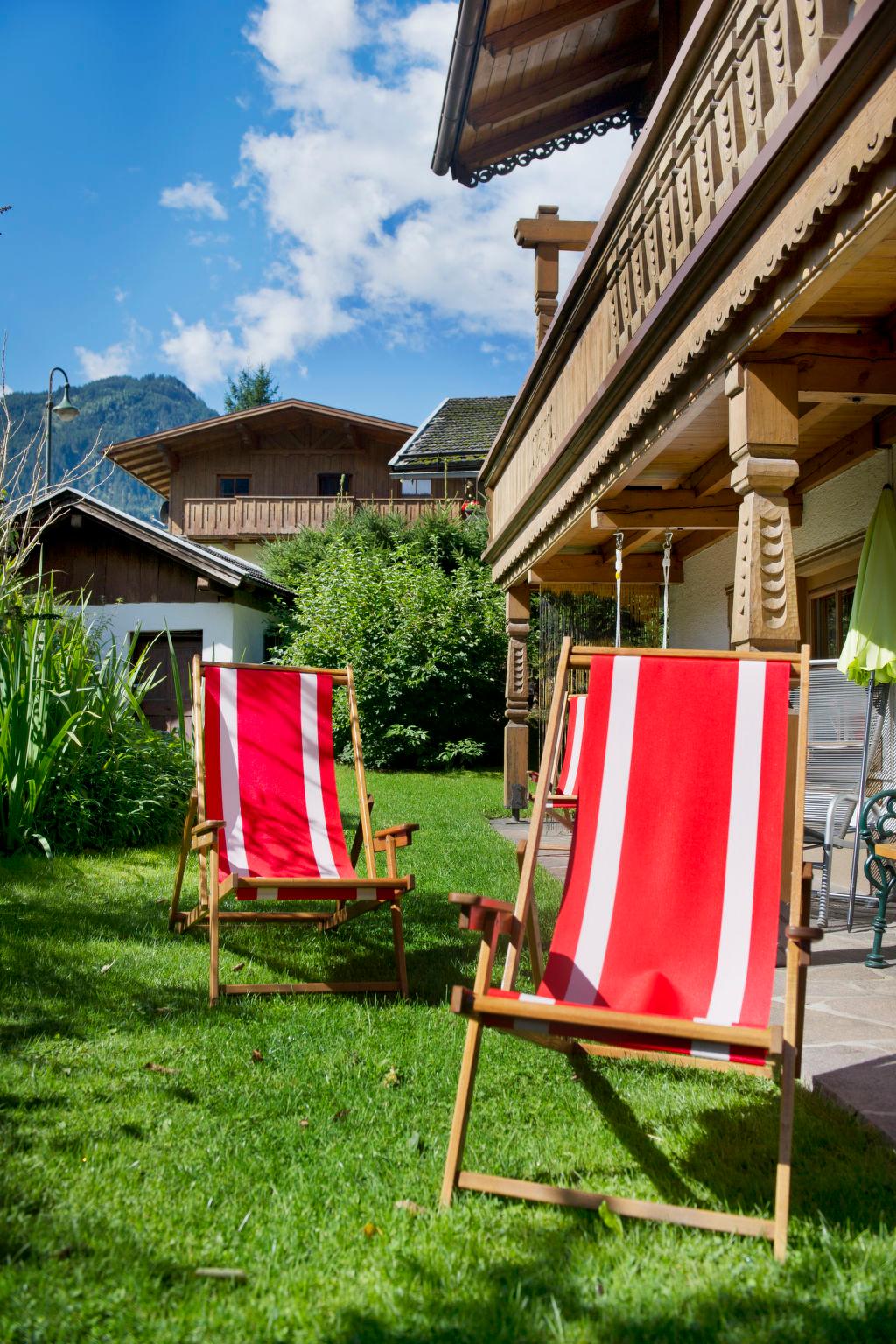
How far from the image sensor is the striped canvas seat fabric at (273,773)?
4.12 m

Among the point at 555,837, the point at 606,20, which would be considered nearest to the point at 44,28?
the point at 606,20

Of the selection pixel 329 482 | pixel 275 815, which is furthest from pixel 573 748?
pixel 329 482

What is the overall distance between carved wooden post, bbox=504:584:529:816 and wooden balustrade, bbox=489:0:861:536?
4.18m

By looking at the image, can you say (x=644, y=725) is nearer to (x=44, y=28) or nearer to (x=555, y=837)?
(x=555, y=837)

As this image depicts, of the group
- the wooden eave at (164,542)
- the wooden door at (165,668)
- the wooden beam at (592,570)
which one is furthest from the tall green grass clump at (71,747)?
the wooden eave at (164,542)

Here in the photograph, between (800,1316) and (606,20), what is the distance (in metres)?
8.65

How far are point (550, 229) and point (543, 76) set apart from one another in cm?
113

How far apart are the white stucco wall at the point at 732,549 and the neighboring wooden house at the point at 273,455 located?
14551 mm

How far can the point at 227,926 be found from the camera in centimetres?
479

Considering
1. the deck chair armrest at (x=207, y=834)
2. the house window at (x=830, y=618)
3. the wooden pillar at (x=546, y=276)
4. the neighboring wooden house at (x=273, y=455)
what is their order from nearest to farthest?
the deck chair armrest at (x=207, y=834)
the house window at (x=830, y=618)
the wooden pillar at (x=546, y=276)
the neighboring wooden house at (x=273, y=455)

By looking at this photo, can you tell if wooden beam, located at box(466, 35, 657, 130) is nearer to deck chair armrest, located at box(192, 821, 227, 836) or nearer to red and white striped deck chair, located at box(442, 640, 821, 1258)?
deck chair armrest, located at box(192, 821, 227, 836)

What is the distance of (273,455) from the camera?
25906 millimetres

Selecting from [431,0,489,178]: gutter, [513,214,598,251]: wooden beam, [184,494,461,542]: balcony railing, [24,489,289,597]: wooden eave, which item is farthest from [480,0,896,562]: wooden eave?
[184,494,461,542]: balcony railing

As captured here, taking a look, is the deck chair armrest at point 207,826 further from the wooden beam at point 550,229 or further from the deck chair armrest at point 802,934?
the wooden beam at point 550,229
